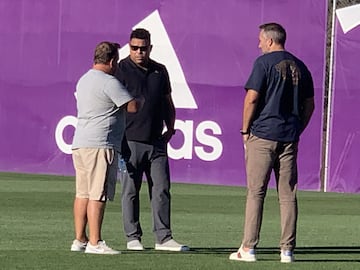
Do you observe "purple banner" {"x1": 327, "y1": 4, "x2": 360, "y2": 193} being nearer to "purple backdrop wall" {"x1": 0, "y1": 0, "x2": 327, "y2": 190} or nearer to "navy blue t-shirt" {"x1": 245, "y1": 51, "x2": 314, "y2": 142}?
"purple backdrop wall" {"x1": 0, "y1": 0, "x2": 327, "y2": 190}

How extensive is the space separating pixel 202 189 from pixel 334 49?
9.83 feet

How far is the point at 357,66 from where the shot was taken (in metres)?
17.0

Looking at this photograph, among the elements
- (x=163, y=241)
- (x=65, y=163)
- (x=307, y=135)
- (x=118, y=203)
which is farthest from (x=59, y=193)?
(x=163, y=241)

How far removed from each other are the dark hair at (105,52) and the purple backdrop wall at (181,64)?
27.8ft

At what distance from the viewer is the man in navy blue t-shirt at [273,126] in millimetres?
8617

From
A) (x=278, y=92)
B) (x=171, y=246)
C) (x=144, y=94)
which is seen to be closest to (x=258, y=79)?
(x=278, y=92)

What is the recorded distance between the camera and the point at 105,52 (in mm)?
8969

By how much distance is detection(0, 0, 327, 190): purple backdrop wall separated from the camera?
1730 cm

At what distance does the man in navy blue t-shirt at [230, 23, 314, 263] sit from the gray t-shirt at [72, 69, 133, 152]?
1.06m

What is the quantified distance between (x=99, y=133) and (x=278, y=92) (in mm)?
1489

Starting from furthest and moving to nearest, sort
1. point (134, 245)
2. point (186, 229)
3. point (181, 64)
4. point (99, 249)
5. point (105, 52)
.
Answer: point (181, 64) < point (186, 229) < point (134, 245) < point (105, 52) < point (99, 249)

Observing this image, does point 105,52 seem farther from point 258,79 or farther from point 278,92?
point 278,92

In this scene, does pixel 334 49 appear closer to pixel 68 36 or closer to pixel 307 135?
pixel 307 135

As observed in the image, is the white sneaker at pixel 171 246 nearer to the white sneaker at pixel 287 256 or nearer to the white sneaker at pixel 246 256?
the white sneaker at pixel 246 256
